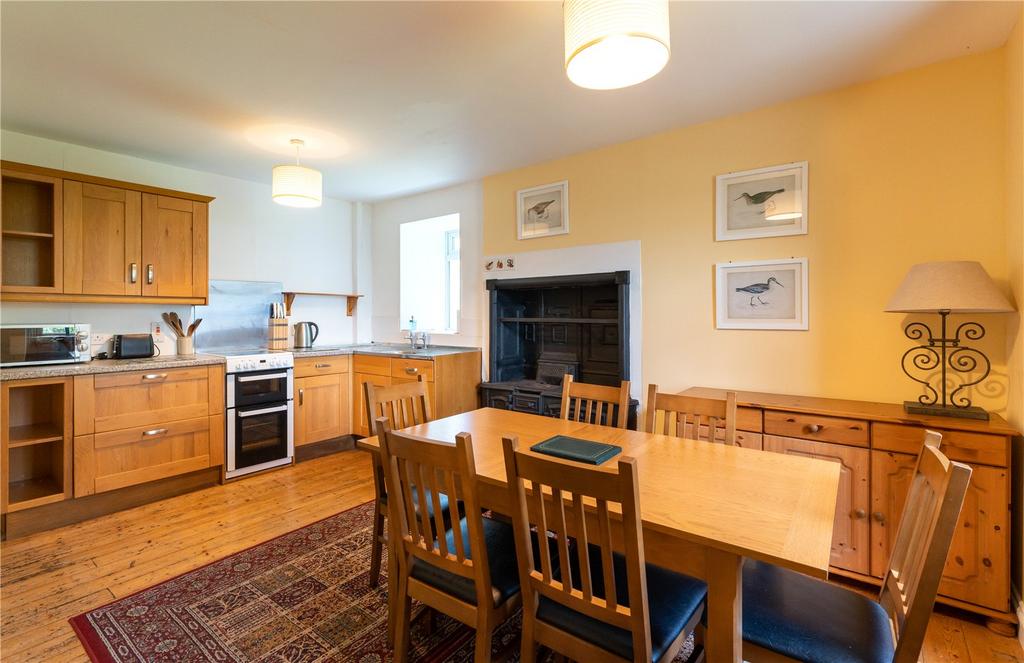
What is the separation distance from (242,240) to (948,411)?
203 inches

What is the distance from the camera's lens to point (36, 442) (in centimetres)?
279

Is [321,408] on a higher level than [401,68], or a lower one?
lower

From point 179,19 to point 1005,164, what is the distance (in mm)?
3811

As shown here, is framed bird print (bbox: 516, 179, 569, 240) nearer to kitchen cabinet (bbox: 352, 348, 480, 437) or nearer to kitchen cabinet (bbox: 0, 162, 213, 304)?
kitchen cabinet (bbox: 352, 348, 480, 437)

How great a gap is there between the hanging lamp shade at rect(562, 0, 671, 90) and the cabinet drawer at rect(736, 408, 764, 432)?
68.9 inches

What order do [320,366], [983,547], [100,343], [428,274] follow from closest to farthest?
[983,547] < [100,343] < [320,366] < [428,274]

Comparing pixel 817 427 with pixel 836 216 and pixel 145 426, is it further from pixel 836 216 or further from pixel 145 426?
pixel 145 426

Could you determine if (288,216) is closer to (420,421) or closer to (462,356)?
(462,356)

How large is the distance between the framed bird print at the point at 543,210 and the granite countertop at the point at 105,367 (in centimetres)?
264

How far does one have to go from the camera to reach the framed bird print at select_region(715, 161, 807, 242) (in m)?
2.74

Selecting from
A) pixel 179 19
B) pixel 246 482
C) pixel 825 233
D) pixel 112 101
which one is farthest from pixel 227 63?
pixel 825 233

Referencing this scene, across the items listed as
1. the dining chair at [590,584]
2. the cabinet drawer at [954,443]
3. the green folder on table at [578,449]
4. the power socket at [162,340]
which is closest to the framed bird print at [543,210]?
the green folder on table at [578,449]

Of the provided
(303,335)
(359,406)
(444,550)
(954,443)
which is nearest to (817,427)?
(954,443)

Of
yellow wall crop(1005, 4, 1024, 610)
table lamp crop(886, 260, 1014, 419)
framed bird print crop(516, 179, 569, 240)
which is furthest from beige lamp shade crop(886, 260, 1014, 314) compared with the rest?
framed bird print crop(516, 179, 569, 240)
